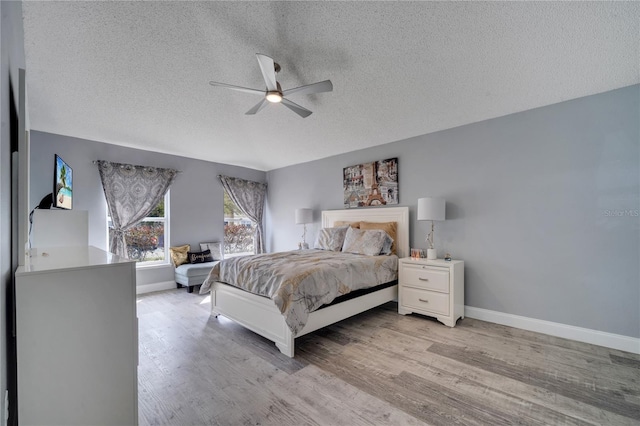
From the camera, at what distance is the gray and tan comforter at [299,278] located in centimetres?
243

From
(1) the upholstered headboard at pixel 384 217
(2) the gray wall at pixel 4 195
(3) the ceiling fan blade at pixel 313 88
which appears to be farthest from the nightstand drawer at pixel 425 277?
(2) the gray wall at pixel 4 195

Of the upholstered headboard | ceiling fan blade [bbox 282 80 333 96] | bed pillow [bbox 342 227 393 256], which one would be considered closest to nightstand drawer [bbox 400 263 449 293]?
bed pillow [bbox 342 227 393 256]

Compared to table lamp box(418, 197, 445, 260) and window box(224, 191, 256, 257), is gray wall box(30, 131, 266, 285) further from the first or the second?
table lamp box(418, 197, 445, 260)

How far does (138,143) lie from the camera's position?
14.4ft

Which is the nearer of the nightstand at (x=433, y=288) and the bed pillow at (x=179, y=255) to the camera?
the nightstand at (x=433, y=288)

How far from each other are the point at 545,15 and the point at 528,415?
9.29 feet

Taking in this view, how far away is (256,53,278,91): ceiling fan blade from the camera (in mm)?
2070

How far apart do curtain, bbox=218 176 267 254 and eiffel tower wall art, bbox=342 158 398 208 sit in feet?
7.53

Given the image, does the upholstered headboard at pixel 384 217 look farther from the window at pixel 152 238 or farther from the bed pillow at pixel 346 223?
the window at pixel 152 238

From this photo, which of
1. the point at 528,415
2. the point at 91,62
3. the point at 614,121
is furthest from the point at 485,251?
the point at 91,62

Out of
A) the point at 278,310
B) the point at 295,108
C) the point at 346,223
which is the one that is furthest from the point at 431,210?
the point at 278,310

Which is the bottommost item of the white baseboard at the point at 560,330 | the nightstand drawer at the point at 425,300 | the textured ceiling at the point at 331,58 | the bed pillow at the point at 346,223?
the white baseboard at the point at 560,330

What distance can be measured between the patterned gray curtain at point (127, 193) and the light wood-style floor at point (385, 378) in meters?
2.05

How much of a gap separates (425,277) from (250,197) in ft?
13.5
